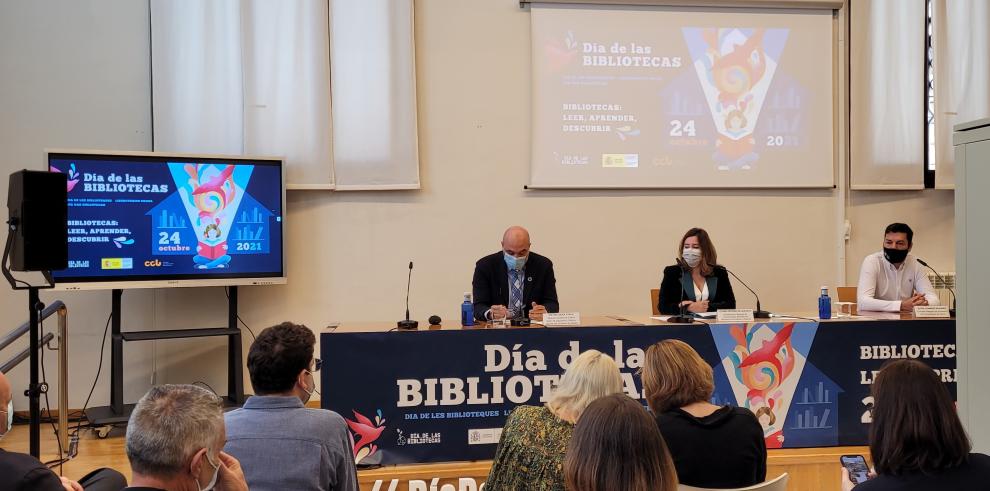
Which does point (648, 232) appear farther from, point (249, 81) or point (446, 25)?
point (249, 81)

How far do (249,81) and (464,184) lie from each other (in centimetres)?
170

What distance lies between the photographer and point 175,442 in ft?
4.99

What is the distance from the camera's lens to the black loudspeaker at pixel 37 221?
3484mm

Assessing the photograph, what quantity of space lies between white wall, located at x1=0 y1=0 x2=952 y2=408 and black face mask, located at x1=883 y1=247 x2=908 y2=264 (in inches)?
52.6

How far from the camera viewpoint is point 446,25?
18.6 feet

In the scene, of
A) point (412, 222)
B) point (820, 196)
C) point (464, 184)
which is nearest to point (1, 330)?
point (412, 222)

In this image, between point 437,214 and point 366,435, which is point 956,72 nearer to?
point 437,214

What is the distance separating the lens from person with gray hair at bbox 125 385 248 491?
151 cm

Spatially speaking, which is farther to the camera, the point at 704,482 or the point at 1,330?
the point at 1,330

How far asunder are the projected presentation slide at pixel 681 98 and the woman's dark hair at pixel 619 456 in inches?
169

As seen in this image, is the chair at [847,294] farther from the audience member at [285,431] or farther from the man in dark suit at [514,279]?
the audience member at [285,431]

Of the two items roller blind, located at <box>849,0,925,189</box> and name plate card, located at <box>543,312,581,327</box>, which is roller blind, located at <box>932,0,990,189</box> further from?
name plate card, located at <box>543,312,581,327</box>

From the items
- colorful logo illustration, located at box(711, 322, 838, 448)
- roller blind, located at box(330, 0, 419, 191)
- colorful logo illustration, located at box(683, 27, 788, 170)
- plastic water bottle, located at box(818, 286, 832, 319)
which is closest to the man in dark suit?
colorful logo illustration, located at box(711, 322, 838, 448)

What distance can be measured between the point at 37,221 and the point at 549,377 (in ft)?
8.31
